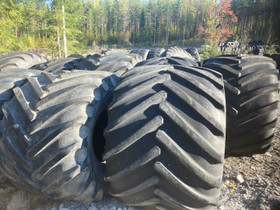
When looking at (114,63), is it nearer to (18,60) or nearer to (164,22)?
(18,60)

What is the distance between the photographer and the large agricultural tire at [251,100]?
7.55 feet

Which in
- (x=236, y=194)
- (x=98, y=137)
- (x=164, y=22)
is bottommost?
(x=236, y=194)

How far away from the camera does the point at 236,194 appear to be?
6.70 ft

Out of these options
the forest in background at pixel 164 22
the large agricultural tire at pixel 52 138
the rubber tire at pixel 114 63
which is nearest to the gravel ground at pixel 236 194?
the large agricultural tire at pixel 52 138

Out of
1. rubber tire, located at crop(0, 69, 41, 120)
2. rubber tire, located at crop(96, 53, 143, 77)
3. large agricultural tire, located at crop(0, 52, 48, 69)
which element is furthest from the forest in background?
rubber tire, located at crop(0, 69, 41, 120)

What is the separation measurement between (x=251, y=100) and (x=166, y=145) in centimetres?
159

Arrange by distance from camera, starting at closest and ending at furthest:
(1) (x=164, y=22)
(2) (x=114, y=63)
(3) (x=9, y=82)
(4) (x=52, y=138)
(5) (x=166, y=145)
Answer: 1. (5) (x=166, y=145)
2. (4) (x=52, y=138)
3. (3) (x=9, y=82)
4. (2) (x=114, y=63)
5. (1) (x=164, y=22)

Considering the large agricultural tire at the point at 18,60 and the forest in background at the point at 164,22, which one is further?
the forest in background at the point at 164,22

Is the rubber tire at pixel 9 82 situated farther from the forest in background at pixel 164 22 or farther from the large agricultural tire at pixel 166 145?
the forest in background at pixel 164 22

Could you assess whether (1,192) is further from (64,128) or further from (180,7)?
(180,7)

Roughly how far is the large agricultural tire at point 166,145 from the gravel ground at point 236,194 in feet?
1.70

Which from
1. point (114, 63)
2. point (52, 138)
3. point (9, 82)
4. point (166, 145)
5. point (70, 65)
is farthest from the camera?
point (70, 65)

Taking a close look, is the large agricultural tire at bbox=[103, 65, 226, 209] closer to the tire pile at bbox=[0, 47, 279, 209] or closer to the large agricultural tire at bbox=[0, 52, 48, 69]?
the tire pile at bbox=[0, 47, 279, 209]

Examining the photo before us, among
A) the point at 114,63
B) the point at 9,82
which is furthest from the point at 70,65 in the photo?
the point at 9,82
